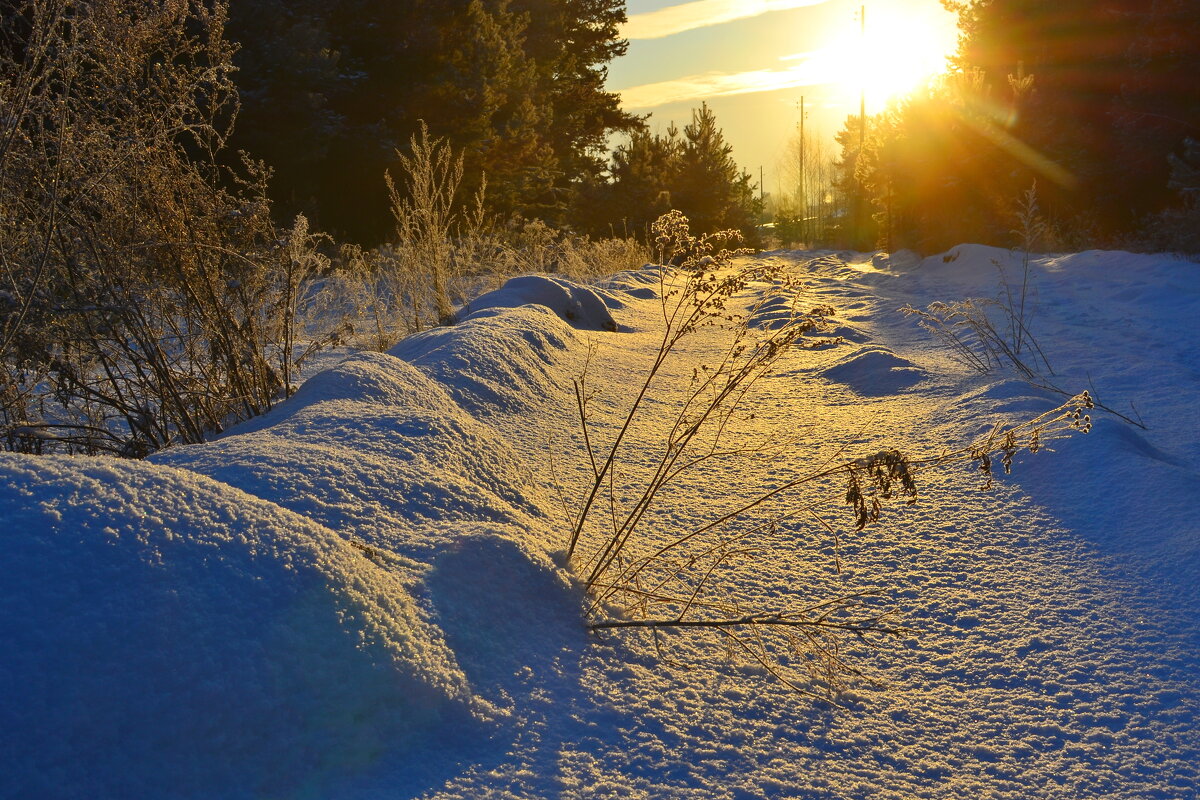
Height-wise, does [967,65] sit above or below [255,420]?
above

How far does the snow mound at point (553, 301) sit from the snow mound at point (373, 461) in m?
2.47

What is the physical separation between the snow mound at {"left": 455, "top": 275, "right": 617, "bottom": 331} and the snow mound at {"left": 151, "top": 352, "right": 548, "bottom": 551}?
2470 mm

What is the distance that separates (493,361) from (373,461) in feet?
5.41

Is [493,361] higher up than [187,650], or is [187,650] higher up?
[493,361]

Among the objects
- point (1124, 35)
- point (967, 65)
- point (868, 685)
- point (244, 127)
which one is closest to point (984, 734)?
point (868, 685)

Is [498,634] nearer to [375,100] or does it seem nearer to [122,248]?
[122,248]


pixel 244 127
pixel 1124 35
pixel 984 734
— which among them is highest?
pixel 1124 35

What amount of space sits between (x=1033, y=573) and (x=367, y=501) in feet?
5.79

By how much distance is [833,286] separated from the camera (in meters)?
11.3

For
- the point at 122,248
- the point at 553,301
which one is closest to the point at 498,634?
the point at 122,248

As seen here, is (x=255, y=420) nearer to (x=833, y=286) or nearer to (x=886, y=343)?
(x=886, y=343)

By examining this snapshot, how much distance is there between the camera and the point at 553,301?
573cm

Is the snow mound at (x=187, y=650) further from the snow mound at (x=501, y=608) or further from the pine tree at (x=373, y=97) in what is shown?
the pine tree at (x=373, y=97)

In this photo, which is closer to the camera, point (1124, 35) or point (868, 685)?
point (868, 685)
